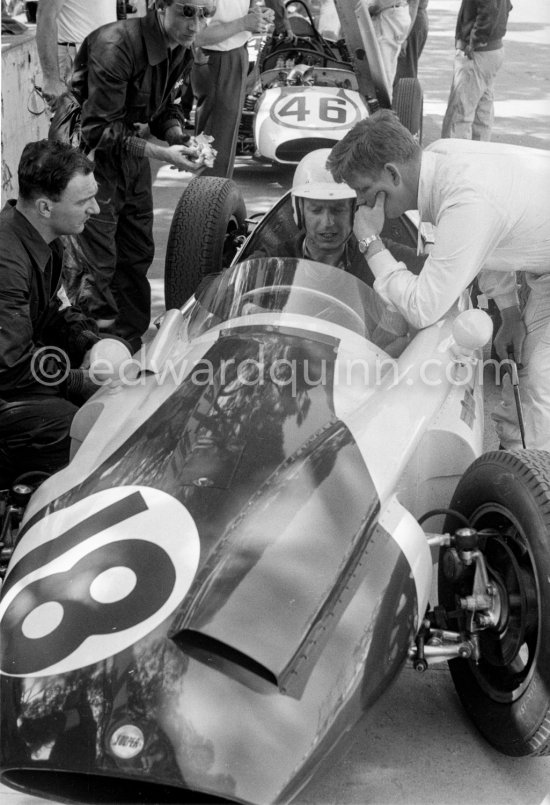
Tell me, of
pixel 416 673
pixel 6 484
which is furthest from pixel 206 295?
pixel 416 673

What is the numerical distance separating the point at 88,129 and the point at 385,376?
94.3 inches

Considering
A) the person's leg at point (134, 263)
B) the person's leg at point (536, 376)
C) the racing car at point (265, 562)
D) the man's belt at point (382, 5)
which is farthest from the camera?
the man's belt at point (382, 5)

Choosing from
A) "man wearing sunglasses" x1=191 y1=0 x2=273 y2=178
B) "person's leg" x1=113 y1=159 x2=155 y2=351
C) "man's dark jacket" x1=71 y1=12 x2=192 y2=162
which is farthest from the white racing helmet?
"man wearing sunglasses" x1=191 y1=0 x2=273 y2=178

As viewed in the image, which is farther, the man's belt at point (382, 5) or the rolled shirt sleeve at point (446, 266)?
the man's belt at point (382, 5)

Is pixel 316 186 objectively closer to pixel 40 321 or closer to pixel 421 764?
pixel 40 321

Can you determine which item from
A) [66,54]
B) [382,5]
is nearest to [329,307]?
[66,54]

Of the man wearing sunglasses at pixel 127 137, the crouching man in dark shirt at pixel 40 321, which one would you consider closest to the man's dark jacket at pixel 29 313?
the crouching man in dark shirt at pixel 40 321

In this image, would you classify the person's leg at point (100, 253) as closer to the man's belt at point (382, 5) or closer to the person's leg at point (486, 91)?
the person's leg at point (486, 91)

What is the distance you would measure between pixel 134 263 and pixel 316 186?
5.84ft

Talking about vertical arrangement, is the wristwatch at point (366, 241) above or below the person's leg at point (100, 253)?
above

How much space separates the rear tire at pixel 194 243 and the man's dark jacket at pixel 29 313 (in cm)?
87

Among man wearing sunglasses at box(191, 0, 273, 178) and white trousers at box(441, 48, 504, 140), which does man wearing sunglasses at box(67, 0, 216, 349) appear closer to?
man wearing sunglasses at box(191, 0, 273, 178)

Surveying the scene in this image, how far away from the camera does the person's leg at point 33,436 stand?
12.5 feet

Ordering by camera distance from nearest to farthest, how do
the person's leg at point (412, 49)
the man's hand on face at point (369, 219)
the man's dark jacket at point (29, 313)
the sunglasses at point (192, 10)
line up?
the man's hand on face at point (369, 219) < the man's dark jacket at point (29, 313) < the sunglasses at point (192, 10) < the person's leg at point (412, 49)
